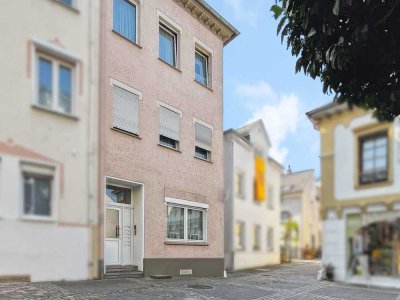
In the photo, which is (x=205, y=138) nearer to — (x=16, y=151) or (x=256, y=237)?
(x=256, y=237)

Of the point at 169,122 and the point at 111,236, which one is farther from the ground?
the point at 169,122

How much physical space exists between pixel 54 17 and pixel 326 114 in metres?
0.44

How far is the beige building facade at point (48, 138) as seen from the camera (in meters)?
0.53

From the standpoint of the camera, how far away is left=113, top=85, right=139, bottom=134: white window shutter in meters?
2.71

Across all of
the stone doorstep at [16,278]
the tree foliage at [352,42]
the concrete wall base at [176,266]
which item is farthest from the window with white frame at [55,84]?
the concrete wall base at [176,266]

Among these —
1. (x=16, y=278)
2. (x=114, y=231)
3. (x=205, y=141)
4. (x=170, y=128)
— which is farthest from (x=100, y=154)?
(x=170, y=128)

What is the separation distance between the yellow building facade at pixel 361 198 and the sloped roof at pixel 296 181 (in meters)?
0.10

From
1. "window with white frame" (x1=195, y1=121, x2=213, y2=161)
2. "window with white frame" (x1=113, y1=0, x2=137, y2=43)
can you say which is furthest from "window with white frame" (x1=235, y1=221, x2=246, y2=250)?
"window with white frame" (x1=113, y1=0, x2=137, y2=43)

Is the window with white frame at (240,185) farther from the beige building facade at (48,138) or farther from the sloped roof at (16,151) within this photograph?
the sloped roof at (16,151)

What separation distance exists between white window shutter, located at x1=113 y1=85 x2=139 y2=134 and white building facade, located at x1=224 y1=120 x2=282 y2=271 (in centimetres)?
174

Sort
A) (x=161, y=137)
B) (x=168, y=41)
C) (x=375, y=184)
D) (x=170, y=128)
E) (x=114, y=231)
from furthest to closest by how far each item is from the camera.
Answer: (x=168, y=41)
(x=170, y=128)
(x=161, y=137)
(x=114, y=231)
(x=375, y=184)

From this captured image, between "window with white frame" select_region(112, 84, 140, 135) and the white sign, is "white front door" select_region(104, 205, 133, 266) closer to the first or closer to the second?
"window with white frame" select_region(112, 84, 140, 135)

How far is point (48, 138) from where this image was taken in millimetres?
603

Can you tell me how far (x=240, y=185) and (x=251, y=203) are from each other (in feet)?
0.21
